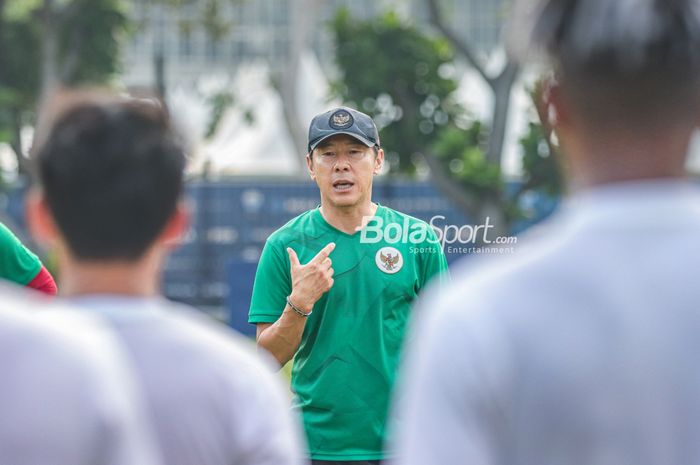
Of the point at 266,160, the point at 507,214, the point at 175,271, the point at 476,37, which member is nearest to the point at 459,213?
the point at 507,214

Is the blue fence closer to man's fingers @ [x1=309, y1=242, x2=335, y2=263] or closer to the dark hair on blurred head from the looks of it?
man's fingers @ [x1=309, y1=242, x2=335, y2=263]

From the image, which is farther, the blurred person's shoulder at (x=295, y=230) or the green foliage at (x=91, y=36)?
the green foliage at (x=91, y=36)

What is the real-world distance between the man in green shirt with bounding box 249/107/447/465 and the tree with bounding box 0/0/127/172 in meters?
24.3

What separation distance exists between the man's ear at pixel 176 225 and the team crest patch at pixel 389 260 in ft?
10.1

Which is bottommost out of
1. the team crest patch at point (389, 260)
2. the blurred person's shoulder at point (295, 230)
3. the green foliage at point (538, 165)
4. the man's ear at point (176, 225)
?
the man's ear at point (176, 225)

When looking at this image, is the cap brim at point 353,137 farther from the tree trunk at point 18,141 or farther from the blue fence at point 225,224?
the tree trunk at point 18,141

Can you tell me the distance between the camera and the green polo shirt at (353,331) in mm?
5535

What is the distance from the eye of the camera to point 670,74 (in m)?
2.17

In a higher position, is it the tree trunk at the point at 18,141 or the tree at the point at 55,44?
the tree at the point at 55,44

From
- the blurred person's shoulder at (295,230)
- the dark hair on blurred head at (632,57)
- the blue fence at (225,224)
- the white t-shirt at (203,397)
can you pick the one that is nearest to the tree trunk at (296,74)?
the blue fence at (225,224)

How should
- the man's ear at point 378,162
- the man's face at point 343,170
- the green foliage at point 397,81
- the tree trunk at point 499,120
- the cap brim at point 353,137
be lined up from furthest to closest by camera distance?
the tree trunk at point 499,120
the green foliage at point 397,81
the man's ear at point 378,162
the cap brim at point 353,137
the man's face at point 343,170

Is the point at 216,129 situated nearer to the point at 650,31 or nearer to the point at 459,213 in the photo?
the point at 459,213

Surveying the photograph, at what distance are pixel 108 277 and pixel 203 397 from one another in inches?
10.4

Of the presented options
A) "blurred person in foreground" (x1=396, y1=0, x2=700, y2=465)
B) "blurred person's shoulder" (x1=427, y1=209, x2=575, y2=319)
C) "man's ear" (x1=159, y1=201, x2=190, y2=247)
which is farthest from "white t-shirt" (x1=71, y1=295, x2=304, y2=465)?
"blurred person's shoulder" (x1=427, y1=209, x2=575, y2=319)
